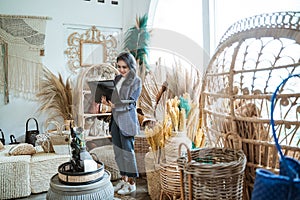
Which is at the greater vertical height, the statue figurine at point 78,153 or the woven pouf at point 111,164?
the statue figurine at point 78,153

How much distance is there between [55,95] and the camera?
13.1 ft

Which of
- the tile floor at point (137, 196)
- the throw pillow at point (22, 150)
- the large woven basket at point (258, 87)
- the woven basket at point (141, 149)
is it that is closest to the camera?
the large woven basket at point (258, 87)

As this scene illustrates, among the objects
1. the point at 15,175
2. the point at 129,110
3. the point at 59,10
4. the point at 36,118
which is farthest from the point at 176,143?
the point at 59,10

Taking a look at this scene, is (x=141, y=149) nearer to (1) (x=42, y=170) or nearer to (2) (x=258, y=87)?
(1) (x=42, y=170)

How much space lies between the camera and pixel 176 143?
2258 mm

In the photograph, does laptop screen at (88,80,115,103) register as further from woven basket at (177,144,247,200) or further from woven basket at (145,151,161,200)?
woven basket at (177,144,247,200)

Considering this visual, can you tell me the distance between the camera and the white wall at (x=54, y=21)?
3.98 m

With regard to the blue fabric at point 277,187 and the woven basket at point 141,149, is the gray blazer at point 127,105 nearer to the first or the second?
the woven basket at point 141,149

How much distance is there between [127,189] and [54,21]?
2.57 m

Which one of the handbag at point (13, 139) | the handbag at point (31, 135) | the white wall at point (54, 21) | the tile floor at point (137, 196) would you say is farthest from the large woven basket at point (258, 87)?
the handbag at point (13, 139)

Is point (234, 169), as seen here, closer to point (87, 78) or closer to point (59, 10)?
point (87, 78)

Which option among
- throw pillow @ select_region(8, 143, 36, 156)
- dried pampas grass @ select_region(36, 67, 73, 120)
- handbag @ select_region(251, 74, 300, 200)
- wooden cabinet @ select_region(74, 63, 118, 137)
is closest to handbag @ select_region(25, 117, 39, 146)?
dried pampas grass @ select_region(36, 67, 73, 120)

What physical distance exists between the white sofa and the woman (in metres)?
0.67

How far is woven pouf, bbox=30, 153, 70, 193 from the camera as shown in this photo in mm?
2918
